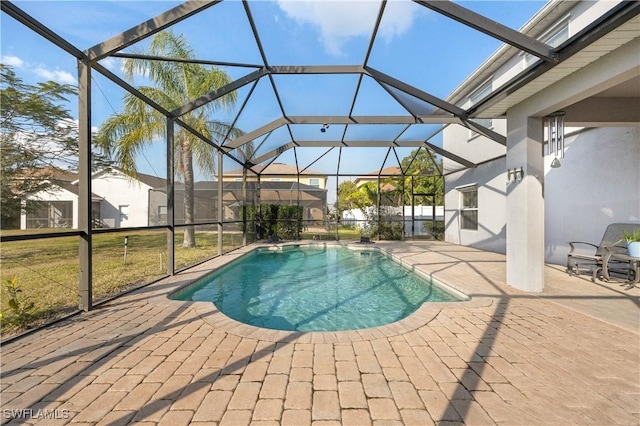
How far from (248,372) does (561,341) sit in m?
3.26

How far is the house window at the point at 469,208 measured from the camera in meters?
10.4

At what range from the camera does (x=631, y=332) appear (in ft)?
10.1

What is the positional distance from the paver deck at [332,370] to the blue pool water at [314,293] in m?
1.08

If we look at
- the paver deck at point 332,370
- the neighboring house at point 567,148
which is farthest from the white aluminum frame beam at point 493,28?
the paver deck at point 332,370

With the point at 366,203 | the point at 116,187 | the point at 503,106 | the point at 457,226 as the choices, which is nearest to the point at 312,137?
the point at 503,106

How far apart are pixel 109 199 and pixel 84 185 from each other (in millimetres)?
9648

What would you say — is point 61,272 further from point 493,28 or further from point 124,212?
point 493,28

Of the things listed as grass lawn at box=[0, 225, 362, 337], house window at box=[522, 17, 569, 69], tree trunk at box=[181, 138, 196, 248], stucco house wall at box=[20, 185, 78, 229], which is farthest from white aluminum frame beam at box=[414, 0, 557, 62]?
tree trunk at box=[181, 138, 196, 248]

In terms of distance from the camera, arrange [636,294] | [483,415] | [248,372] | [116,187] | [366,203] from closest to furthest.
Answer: [483,415] < [248,372] < [636,294] < [116,187] < [366,203]

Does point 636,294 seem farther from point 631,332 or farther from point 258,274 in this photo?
point 258,274

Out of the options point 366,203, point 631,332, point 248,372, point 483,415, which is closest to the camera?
point 483,415

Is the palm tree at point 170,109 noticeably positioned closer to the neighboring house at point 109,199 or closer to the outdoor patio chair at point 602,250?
the neighboring house at point 109,199

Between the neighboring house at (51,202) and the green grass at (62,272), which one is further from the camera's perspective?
the neighboring house at (51,202)

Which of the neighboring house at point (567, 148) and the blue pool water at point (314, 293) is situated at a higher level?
the neighboring house at point (567, 148)
